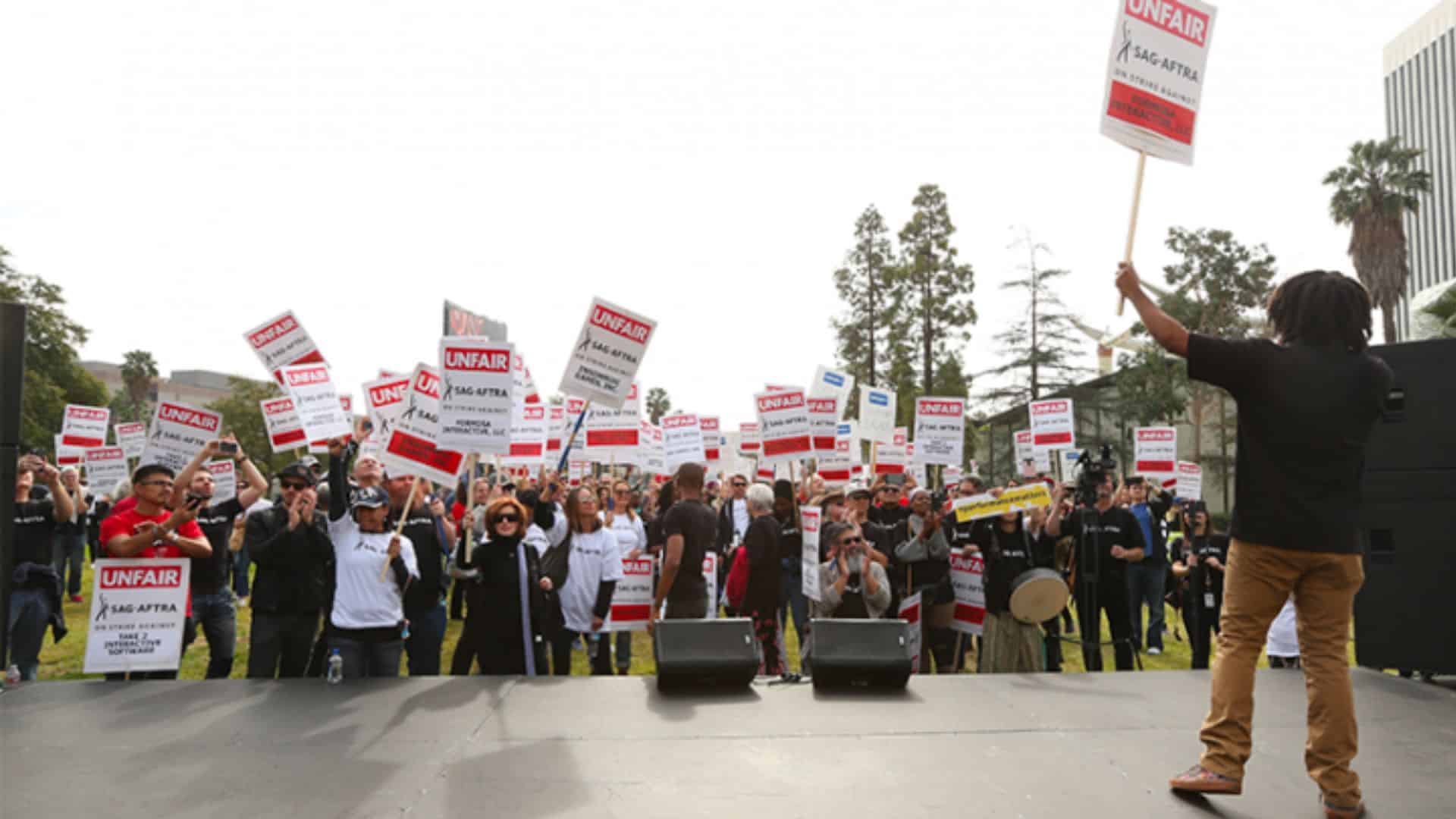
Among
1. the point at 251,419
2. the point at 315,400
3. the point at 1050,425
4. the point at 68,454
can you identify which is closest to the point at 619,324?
the point at 315,400

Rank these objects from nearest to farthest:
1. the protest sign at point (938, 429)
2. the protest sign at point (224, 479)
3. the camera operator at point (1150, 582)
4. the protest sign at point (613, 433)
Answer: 1. the protest sign at point (224, 479)
2. the camera operator at point (1150, 582)
3. the protest sign at point (613, 433)
4. the protest sign at point (938, 429)

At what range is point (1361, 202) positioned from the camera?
4572 centimetres

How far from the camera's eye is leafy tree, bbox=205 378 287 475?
67125 mm

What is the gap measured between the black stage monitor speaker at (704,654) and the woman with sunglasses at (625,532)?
333cm

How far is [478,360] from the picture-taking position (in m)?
7.34

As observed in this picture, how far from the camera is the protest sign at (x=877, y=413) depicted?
15469 mm

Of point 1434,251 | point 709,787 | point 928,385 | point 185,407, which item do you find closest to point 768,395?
point 185,407

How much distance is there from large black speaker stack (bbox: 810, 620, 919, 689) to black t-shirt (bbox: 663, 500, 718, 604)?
5.10 feet

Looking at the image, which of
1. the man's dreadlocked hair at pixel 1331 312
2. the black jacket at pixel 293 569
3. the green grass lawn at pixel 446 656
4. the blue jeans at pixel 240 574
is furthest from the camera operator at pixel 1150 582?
the blue jeans at pixel 240 574

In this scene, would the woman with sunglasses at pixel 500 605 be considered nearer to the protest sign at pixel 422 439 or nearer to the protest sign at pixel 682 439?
the protest sign at pixel 422 439

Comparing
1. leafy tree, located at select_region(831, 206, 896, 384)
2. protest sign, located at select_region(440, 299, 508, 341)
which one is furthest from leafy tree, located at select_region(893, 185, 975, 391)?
protest sign, located at select_region(440, 299, 508, 341)

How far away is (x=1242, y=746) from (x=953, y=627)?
5.02 meters

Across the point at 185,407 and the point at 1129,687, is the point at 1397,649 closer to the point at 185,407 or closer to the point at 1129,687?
the point at 1129,687

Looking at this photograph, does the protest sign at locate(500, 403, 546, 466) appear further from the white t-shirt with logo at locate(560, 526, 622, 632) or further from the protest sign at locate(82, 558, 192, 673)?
the protest sign at locate(82, 558, 192, 673)
